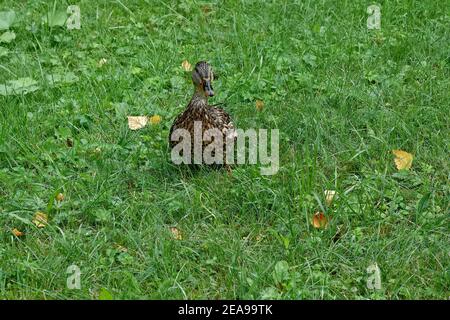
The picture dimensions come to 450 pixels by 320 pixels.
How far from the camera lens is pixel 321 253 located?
446cm

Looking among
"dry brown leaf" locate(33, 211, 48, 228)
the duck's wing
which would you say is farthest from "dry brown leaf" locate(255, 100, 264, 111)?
"dry brown leaf" locate(33, 211, 48, 228)

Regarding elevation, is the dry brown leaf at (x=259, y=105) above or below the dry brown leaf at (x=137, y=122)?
above

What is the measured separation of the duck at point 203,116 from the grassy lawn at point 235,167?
0.21m


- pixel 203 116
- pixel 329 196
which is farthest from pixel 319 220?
pixel 203 116

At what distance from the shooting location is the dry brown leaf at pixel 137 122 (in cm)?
568

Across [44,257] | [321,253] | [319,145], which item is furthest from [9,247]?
[319,145]

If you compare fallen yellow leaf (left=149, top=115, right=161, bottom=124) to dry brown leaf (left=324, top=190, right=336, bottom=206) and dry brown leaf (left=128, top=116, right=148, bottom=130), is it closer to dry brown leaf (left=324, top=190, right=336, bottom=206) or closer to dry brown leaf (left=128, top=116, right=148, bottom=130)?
dry brown leaf (left=128, top=116, right=148, bottom=130)

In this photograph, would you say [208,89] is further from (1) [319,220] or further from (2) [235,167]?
(1) [319,220]

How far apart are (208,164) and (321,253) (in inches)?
39.9

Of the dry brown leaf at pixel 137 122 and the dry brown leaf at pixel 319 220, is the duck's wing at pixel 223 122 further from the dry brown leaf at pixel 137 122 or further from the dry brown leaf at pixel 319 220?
the dry brown leaf at pixel 319 220

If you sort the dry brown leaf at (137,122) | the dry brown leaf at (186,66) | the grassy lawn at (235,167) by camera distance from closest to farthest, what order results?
the grassy lawn at (235,167)
the dry brown leaf at (137,122)
the dry brown leaf at (186,66)

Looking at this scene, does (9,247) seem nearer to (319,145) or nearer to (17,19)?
→ (319,145)

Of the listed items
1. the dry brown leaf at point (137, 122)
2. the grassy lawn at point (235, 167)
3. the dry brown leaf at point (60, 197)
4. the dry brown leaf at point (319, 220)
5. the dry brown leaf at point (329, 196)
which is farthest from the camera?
the dry brown leaf at point (137, 122)

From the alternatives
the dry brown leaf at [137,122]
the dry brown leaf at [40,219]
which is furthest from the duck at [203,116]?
the dry brown leaf at [40,219]
